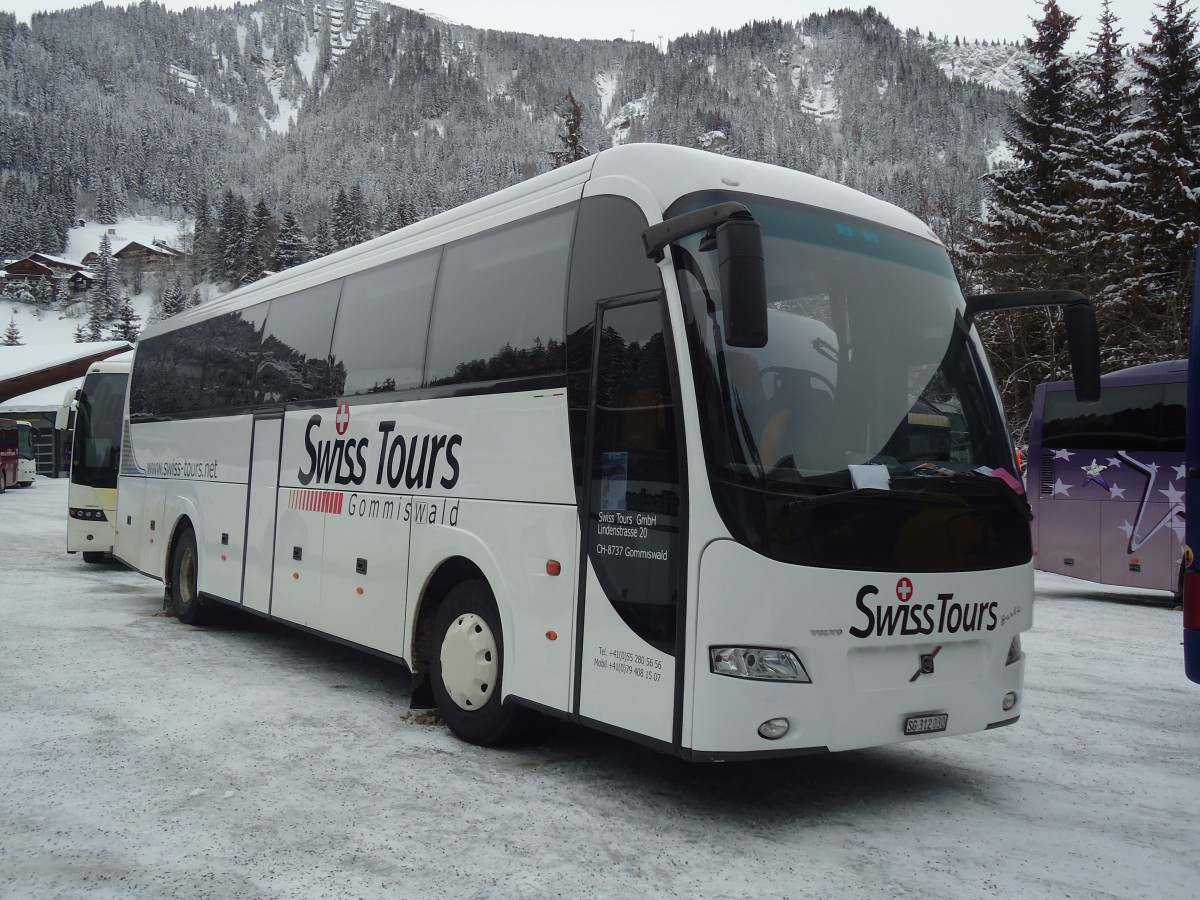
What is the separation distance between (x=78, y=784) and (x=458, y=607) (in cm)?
218

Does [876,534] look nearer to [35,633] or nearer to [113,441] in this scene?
[35,633]

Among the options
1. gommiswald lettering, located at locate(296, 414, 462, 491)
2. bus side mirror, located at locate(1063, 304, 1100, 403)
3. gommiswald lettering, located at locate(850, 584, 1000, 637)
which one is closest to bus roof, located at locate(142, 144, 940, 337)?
bus side mirror, located at locate(1063, 304, 1100, 403)

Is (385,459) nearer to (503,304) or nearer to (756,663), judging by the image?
(503,304)

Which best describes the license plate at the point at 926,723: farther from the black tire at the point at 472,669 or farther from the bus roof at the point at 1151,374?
the bus roof at the point at 1151,374

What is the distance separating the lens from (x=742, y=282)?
13.5 ft

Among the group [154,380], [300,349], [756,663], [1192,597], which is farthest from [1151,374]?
[154,380]

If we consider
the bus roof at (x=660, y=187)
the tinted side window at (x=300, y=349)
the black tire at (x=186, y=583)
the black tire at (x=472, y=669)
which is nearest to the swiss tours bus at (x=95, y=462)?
the black tire at (x=186, y=583)

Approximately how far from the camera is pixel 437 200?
137625 millimetres

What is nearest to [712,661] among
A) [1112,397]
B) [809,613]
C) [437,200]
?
[809,613]

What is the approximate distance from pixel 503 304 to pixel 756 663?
2757 mm

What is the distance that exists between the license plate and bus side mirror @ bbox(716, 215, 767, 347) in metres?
2.02

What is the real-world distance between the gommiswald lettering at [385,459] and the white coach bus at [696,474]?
0.11 feet

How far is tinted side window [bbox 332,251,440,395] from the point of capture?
702 centimetres

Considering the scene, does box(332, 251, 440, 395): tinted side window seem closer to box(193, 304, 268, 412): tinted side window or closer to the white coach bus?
the white coach bus
